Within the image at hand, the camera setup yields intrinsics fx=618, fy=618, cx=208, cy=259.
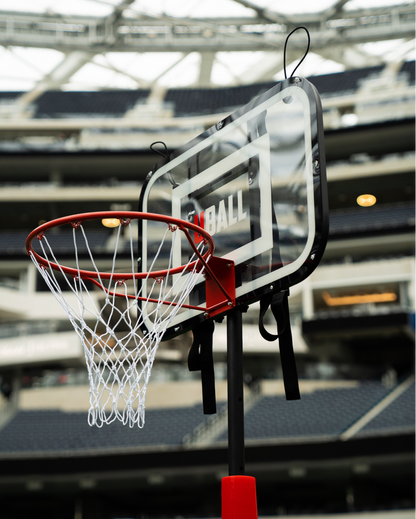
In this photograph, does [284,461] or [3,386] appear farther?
[3,386]

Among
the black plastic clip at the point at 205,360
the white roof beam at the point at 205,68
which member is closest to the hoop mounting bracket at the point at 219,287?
the black plastic clip at the point at 205,360

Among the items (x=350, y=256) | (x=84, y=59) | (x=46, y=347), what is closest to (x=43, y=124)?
(x=84, y=59)

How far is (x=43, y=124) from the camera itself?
84.0 ft

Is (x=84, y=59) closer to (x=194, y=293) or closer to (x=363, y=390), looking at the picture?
(x=363, y=390)

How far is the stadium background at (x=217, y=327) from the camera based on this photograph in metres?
13.0

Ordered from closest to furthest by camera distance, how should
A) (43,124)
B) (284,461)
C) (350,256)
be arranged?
(284,461) → (350,256) → (43,124)

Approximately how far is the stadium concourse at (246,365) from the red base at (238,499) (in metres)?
9.53

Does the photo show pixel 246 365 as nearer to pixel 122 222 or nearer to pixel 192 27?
pixel 192 27

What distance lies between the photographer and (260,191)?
124 inches

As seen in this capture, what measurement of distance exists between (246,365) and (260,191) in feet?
52.5

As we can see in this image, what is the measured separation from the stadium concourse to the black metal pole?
941 cm

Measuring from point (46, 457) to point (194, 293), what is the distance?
34.0 ft

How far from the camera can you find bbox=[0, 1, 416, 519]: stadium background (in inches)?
511

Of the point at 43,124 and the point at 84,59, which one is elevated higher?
the point at 84,59
